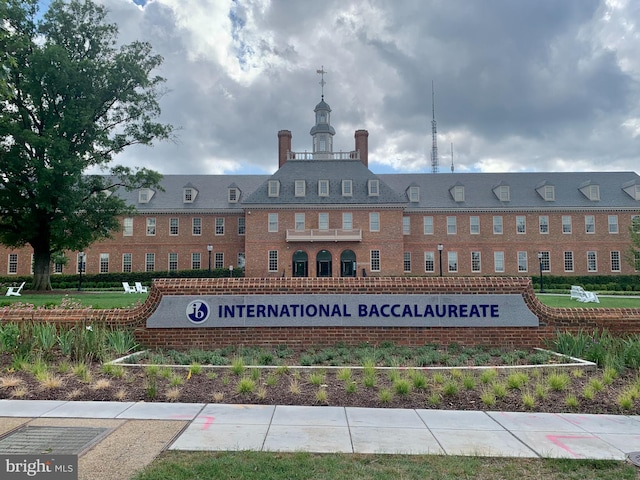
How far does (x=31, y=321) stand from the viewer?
9.61m

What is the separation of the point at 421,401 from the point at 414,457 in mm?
1983

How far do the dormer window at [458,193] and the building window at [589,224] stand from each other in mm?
12098

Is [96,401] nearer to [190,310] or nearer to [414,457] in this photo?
[190,310]

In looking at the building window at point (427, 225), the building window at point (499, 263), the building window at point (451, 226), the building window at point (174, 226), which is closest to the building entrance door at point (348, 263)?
the building window at point (427, 225)

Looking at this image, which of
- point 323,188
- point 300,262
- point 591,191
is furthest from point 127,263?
point 591,191

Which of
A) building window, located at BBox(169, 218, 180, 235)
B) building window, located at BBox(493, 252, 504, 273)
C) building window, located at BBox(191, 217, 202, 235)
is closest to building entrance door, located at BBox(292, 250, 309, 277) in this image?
building window, located at BBox(191, 217, 202, 235)

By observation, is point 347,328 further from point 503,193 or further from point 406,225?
point 503,193

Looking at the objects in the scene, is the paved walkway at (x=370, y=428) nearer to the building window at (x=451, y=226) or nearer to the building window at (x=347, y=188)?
the building window at (x=347, y=188)

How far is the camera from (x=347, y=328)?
390 inches

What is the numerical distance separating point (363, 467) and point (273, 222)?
40.1 metres

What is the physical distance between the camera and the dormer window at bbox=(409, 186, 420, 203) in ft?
159

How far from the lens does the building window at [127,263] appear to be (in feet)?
156

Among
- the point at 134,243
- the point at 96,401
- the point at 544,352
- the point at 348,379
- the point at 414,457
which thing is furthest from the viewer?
the point at 134,243

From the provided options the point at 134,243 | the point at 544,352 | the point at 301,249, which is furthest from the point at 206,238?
the point at 544,352
